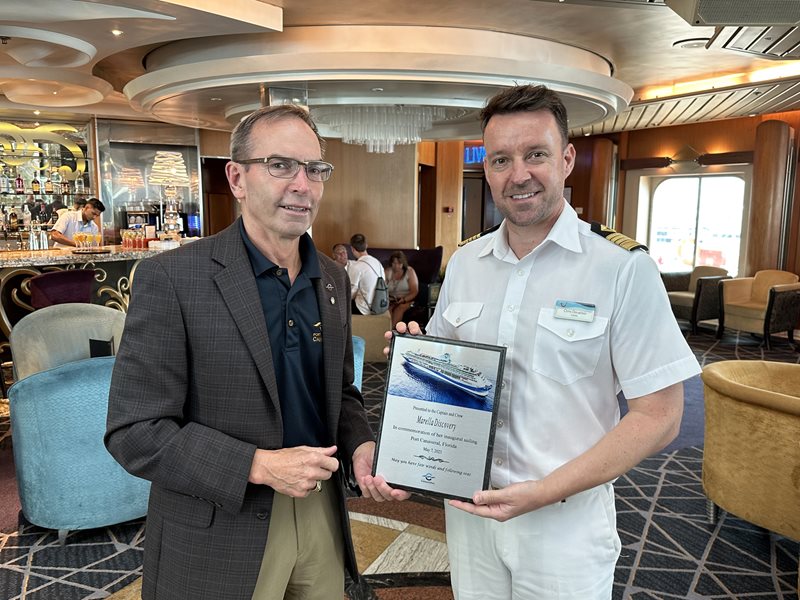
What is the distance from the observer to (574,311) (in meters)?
1.48

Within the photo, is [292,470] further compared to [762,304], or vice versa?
[762,304]

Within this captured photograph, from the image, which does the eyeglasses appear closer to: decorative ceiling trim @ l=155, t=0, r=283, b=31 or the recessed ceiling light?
decorative ceiling trim @ l=155, t=0, r=283, b=31

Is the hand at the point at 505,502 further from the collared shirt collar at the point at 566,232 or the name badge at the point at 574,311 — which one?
the collared shirt collar at the point at 566,232

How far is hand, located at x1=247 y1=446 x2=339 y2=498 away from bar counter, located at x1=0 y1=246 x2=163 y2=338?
4.48 metres

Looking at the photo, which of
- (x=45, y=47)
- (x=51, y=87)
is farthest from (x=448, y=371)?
(x=51, y=87)

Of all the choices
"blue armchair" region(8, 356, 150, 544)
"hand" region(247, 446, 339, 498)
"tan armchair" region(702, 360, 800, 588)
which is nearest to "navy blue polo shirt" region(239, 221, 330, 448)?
"hand" region(247, 446, 339, 498)

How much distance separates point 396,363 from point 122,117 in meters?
11.2

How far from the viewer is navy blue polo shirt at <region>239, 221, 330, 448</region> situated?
59.3 inches

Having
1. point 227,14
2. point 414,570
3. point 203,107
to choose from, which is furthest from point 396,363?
point 203,107

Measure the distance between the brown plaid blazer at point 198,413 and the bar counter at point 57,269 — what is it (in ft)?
14.2

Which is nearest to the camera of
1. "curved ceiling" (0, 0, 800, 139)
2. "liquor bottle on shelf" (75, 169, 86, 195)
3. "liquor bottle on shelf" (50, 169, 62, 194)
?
"curved ceiling" (0, 0, 800, 139)

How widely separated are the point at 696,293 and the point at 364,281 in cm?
564

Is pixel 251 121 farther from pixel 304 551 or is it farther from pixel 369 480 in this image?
pixel 304 551

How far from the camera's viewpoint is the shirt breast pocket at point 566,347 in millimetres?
1474
